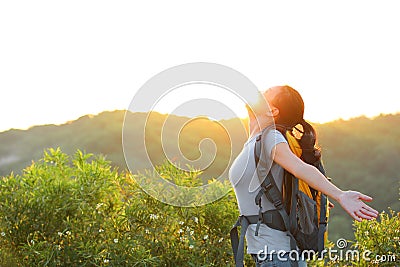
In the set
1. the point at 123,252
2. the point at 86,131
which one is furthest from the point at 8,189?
the point at 86,131

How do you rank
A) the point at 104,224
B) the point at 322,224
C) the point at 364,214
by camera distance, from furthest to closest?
the point at 104,224 → the point at 322,224 → the point at 364,214

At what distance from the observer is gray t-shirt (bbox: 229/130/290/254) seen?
213 centimetres

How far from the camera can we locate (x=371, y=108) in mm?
9531

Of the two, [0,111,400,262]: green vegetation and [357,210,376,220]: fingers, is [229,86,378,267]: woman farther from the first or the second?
[0,111,400,262]: green vegetation

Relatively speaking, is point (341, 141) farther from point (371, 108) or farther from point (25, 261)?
point (25, 261)

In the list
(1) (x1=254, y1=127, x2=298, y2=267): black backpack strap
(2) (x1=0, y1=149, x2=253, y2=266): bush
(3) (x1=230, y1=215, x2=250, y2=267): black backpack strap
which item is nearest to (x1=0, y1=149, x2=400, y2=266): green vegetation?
(2) (x1=0, y1=149, x2=253, y2=266): bush

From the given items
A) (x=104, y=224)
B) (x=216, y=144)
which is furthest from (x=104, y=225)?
(x=216, y=144)

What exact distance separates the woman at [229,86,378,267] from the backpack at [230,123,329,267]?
0.02 meters

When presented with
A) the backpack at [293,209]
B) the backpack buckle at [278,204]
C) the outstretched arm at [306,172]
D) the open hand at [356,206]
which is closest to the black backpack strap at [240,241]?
the backpack at [293,209]

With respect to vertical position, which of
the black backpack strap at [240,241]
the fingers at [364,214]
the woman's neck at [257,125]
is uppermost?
the woman's neck at [257,125]

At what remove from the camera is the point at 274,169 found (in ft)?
7.04

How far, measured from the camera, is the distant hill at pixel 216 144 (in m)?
3.19

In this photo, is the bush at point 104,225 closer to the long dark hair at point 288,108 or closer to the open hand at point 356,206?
the long dark hair at point 288,108

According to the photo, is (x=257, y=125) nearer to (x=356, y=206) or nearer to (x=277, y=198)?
(x=277, y=198)
